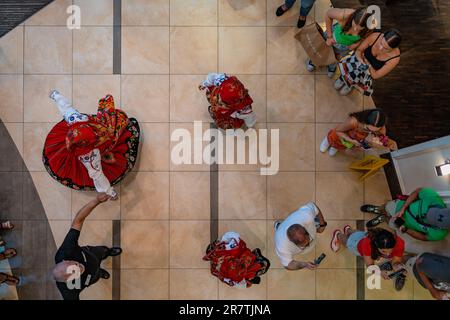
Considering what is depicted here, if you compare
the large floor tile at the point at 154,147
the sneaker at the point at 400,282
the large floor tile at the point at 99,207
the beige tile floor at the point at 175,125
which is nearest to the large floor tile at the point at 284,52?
the beige tile floor at the point at 175,125

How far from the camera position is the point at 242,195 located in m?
4.92

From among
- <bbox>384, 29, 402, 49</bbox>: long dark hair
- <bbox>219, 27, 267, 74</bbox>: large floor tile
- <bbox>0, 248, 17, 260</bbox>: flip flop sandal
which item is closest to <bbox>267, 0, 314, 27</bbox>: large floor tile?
<bbox>219, 27, 267, 74</bbox>: large floor tile

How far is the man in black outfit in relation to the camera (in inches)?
144

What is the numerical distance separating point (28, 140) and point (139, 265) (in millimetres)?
2405

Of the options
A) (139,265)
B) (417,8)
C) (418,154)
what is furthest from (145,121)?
(417,8)

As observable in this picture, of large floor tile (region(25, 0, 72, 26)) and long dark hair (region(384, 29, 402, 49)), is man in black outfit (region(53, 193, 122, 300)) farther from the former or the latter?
long dark hair (region(384, 29, 402, 49))

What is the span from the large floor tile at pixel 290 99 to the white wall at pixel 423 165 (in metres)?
1.35

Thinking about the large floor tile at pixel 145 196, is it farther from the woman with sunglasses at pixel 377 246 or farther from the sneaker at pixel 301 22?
the sneaker at pixel 301 22

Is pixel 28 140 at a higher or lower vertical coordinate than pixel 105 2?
lower

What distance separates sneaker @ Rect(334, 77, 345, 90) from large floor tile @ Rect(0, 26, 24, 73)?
4.53m

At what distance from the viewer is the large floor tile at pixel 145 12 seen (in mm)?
4910

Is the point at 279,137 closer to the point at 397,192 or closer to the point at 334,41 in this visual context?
the point at 334,41
